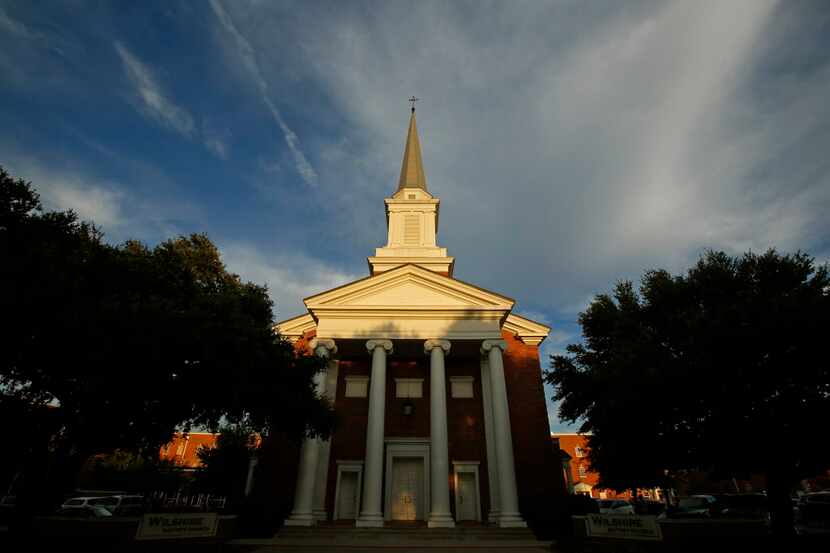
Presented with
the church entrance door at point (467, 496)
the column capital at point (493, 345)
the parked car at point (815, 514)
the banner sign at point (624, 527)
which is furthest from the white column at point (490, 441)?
the parked car at point (815, 514)

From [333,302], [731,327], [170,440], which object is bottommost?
[170,440]

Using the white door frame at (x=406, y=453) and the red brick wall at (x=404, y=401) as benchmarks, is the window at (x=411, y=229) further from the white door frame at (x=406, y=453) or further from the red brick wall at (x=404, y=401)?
the white door frame at (x=406, y=453)

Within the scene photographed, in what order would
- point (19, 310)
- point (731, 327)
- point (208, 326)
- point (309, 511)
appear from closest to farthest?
point (19, 310) < point (208, 326) < point (731, 327) < point (309, 511)

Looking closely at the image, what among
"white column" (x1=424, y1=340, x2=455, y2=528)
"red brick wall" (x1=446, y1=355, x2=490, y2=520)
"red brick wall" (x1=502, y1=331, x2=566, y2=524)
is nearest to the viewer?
"white column" (x1=424, y1=340, x2=455, y2=528)

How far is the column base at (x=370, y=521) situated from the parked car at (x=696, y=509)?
25291 mm

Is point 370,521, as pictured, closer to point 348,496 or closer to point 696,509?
point 348,496

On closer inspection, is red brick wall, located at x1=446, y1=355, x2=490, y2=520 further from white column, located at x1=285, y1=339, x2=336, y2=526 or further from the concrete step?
white column, located at x1=285, y1=339, x2=336, y2=526

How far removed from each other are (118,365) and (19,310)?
235 cm

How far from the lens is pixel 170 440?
50.8 ft

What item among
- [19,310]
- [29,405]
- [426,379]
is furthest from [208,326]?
[426,379]

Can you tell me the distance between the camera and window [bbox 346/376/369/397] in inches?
870

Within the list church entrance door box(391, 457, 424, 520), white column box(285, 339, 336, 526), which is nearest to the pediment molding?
white column box(285, 339, 336, 526)

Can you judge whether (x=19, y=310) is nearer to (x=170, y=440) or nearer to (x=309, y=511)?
(x=170, y=440)

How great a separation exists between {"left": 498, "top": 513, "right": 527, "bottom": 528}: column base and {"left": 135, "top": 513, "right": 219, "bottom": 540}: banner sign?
10.2 metres
